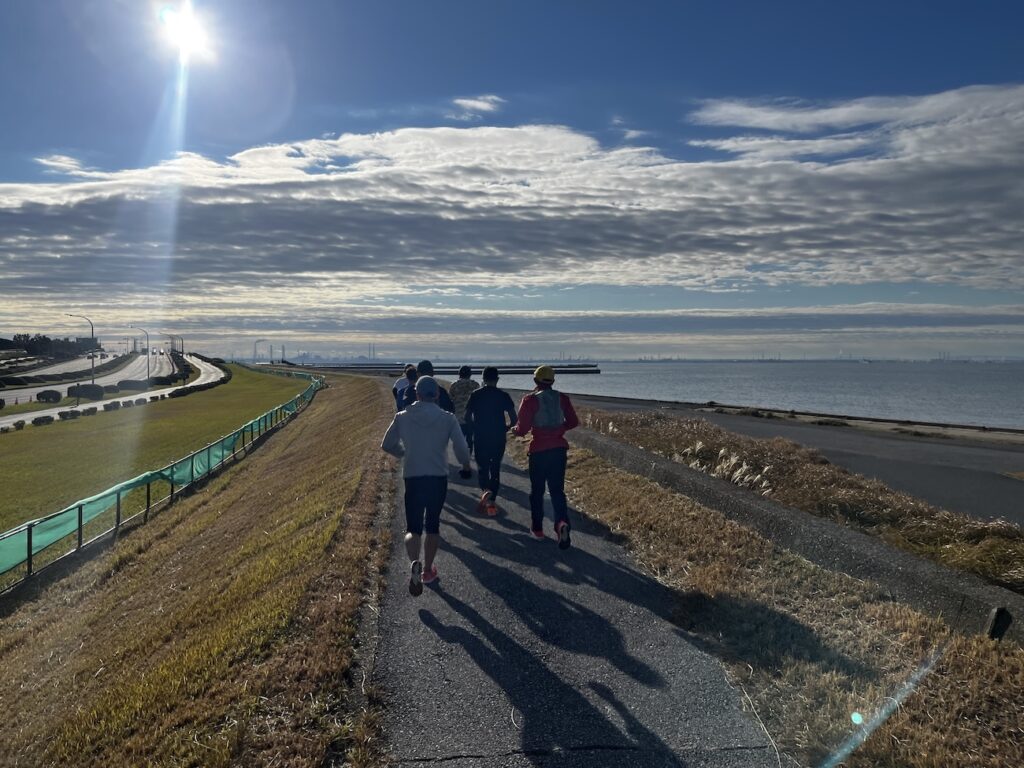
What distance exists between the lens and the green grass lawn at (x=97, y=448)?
24.2 metres

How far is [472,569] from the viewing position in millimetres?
7801

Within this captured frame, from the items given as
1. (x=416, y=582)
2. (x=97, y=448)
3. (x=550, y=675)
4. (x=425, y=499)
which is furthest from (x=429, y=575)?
(x=97, y=448)

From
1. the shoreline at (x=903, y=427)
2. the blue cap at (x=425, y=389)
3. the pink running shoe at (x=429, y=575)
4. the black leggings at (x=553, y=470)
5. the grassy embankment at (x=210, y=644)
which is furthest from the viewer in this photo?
the shoreline at (x=903, y=427)

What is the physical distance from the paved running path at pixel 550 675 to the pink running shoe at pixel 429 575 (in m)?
0.12

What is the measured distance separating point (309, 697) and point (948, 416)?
71.8 metres

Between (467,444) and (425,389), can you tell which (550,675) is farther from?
(467,444)

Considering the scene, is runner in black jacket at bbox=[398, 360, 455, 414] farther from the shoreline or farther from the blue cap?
the shoreline

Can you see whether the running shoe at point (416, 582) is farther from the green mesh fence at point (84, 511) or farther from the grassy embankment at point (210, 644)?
the green mesh fence at point (84, 511)

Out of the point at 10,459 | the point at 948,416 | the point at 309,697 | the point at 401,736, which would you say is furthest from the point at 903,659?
the point at 948,416

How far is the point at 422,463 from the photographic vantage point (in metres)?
6.93

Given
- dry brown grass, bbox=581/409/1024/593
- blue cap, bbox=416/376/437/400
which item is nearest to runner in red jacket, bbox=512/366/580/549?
blue cap, bbox=416/376/437/400

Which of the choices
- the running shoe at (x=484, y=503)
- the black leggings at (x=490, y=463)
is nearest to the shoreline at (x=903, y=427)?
the black leggings at (x=490, y=463)

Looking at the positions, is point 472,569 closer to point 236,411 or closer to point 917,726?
point 917,726

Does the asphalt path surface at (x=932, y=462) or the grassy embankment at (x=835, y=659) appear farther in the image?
the asphalt path surface at (x=932, y=462)
